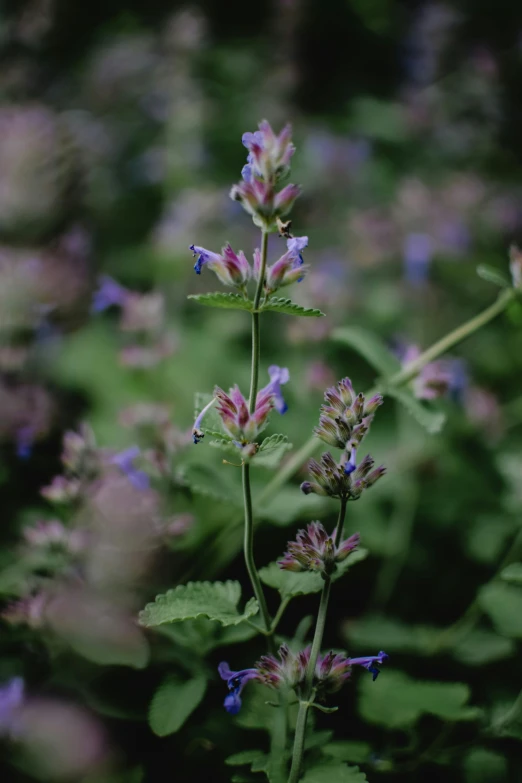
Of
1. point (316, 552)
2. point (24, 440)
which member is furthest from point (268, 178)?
point (24, 440)

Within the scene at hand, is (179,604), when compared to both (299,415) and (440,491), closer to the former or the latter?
(299,415)

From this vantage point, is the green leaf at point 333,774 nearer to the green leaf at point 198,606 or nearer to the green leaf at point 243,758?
the green leaf at point 243,758

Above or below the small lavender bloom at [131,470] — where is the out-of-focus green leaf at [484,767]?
below

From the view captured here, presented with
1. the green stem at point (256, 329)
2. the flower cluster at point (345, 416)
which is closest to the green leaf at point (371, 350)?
the flower cluster at point (345, 416)

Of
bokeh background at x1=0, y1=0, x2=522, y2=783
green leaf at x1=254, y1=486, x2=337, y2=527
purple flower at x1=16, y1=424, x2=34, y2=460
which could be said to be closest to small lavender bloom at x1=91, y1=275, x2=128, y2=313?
bokeh background at x1=0, y1=0, x2=522, y2=783

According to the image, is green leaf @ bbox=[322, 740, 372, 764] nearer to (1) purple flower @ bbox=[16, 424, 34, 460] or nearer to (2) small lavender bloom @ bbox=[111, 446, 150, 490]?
(2) small lavender bloom @ bbox=[111, 446, 150, 490]

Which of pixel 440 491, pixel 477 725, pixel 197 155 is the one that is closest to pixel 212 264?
pixel 477 725

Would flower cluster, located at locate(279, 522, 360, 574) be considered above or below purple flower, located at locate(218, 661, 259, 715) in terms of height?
above
